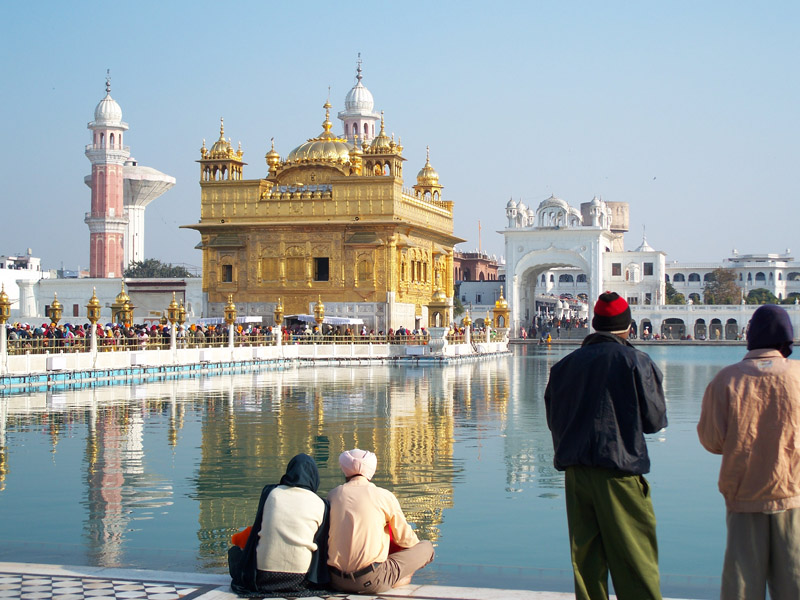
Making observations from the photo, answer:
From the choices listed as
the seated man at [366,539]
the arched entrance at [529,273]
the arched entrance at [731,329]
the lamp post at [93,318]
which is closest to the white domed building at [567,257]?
the arched entrance at [529,273]

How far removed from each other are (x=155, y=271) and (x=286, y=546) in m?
72.6

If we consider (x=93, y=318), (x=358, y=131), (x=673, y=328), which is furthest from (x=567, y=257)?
(x=93, y=318)

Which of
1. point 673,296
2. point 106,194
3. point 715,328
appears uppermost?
point 106,194

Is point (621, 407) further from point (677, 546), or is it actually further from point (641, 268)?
point (641, 268)

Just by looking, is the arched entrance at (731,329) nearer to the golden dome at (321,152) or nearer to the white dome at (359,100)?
the white dome at (359,100)

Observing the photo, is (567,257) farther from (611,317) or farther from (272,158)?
(611,317)

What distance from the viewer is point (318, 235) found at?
43.2 m

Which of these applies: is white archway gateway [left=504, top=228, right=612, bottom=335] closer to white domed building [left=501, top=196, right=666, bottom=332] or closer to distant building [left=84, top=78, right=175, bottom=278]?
white domed building [left=501, top=196, right=666, bottom=332]

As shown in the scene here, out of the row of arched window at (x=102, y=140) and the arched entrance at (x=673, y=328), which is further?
the row of arched window at (x=102, y=140)

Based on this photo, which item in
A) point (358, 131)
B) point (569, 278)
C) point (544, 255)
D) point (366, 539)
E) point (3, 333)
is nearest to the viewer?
point (366, 539)

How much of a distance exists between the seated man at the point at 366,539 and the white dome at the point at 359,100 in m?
61.8

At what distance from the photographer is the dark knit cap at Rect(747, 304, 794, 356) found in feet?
15.3

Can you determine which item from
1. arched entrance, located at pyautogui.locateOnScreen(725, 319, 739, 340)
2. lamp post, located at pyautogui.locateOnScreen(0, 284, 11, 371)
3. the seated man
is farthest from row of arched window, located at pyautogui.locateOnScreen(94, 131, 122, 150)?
the seated man

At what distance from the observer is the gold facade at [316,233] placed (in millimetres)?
42469
